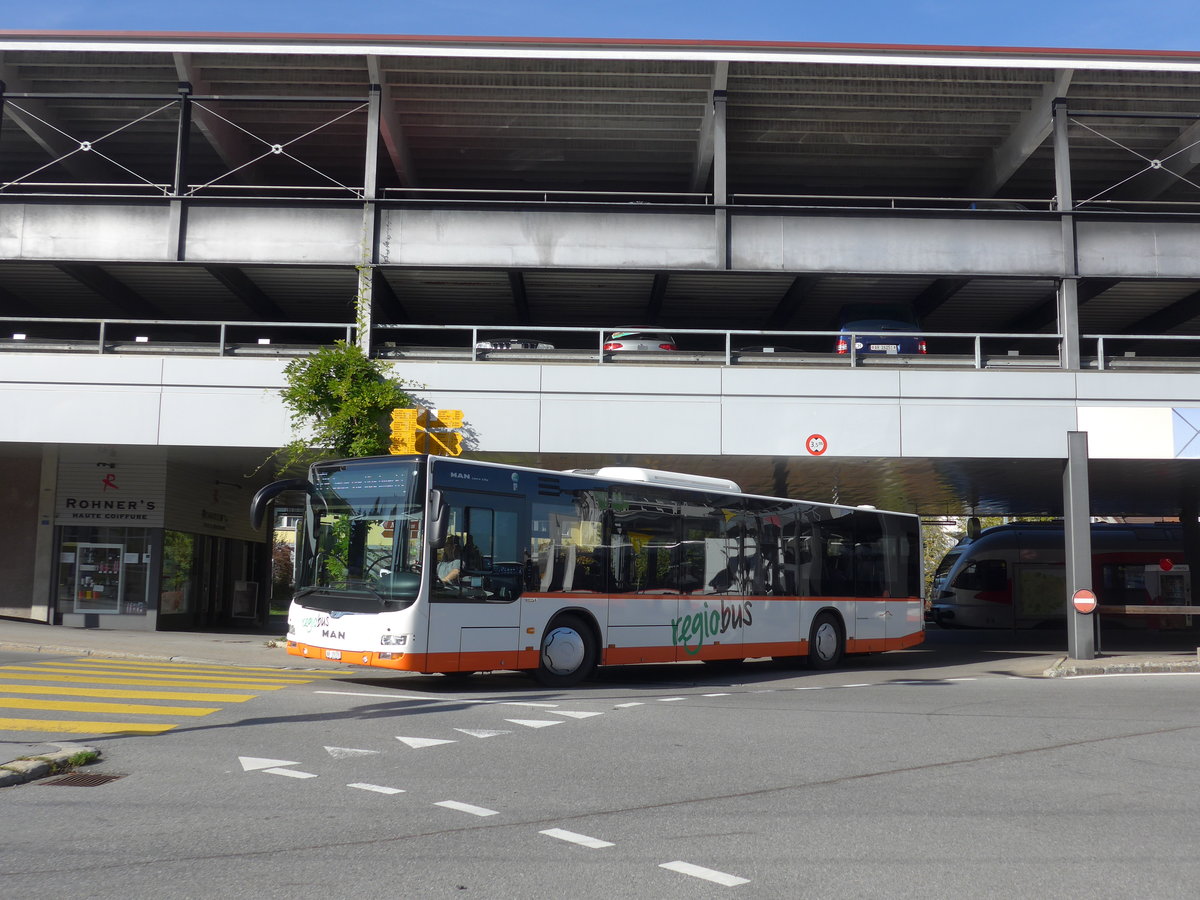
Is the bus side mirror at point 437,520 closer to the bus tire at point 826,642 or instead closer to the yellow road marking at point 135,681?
the yellow road marking at point 135,681

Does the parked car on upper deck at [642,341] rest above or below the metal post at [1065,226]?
below

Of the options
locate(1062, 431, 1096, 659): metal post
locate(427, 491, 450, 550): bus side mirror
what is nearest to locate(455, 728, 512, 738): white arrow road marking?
locate(427, 491, 450, 550): bus side mirror

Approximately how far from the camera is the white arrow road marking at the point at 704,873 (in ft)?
17.2

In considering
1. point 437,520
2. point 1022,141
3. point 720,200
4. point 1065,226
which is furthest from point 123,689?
point 1022,141

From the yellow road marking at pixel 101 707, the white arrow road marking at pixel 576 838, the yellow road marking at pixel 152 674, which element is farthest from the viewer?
the yellow road marking at pixel 152 674

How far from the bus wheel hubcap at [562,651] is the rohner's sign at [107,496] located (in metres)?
12.5

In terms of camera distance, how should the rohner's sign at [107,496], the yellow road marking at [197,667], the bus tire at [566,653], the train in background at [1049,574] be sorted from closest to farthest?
the bus tire at [566,653] → the yellow road marking at [197,667] → the rohner's sign at [107,496] → the train in background at [1049,574]

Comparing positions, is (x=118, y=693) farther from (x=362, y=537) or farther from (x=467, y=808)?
(x=467, y=808)

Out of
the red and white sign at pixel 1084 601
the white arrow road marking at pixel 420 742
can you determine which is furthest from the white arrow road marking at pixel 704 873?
the red and white sign at pixel 1084 601

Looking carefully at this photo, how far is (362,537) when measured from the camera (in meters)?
13.1

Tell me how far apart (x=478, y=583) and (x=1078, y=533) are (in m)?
12.5

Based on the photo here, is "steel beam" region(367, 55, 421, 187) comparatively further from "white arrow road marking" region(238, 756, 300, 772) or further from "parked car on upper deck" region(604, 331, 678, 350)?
"white arrow road marking" region(238, 756, 300, 772)

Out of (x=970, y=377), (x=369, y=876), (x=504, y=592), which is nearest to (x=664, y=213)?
(x=970, y=377)

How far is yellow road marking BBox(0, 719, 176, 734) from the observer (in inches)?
375
